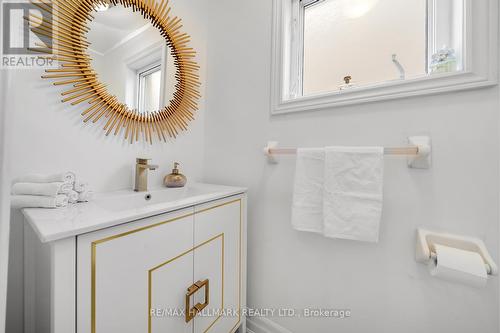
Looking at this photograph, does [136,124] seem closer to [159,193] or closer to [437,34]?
[159,193]

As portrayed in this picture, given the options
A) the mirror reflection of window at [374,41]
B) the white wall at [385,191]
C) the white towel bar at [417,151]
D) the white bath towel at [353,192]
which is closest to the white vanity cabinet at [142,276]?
the white wall at [385,191]

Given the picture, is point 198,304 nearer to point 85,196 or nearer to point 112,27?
point 85,196

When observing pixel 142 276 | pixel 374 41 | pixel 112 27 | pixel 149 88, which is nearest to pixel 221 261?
pixel 142 276

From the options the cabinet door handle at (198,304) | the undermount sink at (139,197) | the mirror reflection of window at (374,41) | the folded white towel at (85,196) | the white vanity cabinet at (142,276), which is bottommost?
the cabinet door handle at (198,304)

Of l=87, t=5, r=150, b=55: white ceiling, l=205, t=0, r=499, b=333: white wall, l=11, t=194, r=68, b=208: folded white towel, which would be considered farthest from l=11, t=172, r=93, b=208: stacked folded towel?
l=205, t=0, r=499, b=333: white wall

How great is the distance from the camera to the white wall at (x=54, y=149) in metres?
0.69

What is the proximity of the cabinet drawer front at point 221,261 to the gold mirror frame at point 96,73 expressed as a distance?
53 cm

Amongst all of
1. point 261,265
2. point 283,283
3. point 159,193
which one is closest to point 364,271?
point 283,283

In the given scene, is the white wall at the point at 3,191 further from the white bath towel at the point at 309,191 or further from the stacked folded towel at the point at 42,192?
the white bath towel at the point at 309,191

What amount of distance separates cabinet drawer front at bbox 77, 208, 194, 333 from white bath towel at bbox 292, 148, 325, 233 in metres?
0.45

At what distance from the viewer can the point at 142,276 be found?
0.59m

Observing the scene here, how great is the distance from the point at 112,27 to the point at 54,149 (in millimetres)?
564

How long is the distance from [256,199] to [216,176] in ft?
1.03

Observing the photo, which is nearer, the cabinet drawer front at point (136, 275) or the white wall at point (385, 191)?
the cabinet drawer front at point (136, 275)
